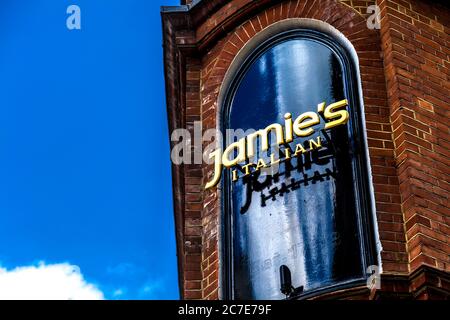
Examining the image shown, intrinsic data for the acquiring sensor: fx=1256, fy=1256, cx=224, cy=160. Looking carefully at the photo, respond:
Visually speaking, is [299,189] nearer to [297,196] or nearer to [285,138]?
[297,196]

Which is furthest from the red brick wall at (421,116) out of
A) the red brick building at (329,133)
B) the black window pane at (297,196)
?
the black window pane at (297,196)

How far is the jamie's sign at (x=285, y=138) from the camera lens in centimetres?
1180

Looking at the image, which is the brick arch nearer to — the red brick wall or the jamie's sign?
the red brick wall

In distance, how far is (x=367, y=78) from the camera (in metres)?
12.1

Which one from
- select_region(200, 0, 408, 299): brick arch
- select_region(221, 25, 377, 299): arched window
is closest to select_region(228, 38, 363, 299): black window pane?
select_region(221, 25, 377, 299): arched window

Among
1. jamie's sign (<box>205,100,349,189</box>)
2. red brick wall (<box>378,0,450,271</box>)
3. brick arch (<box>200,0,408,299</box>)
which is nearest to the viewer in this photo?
red brick wall (<box>378,0,450,271</box>)

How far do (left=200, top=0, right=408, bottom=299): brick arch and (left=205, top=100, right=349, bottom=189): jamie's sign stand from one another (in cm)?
26

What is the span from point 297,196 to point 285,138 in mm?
618

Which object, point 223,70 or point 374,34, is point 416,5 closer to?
point 374,34

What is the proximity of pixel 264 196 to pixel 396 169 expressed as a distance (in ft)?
4.18

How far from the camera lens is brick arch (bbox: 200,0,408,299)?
36.4 feet

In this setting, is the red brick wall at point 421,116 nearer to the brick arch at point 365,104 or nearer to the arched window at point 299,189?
the brick arch at point 365,104

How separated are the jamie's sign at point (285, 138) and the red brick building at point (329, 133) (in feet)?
0.39
